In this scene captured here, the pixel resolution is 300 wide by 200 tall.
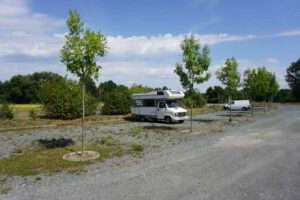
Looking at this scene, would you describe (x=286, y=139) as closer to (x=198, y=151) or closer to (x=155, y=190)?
(x=198, y=151)

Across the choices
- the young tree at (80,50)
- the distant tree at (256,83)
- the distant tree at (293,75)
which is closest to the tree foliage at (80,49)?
the young tree at (80,50)

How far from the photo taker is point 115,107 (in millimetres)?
31609

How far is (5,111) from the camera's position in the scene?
2428 centimetres

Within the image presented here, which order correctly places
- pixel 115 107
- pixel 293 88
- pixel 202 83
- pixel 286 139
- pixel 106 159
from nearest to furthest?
pixel 106 159 < pixel 286 139 < pixel 202 83 < pixel 115 107 < pixel 293 88

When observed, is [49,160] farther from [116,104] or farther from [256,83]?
[256,83]

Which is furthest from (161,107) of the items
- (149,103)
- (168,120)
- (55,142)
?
(55,142)

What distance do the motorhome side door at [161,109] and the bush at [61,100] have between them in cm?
625

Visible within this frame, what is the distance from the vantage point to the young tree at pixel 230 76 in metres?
31.8

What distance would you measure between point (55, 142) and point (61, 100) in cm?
1063

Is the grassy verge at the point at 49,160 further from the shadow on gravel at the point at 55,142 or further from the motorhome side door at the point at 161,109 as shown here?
the motorhome side door at the point at 161,109

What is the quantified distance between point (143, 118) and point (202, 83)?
9.06 m

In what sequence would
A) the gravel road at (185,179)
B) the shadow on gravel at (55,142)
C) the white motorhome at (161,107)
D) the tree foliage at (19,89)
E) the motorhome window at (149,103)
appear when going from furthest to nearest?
the tree foliage at (19,89) < the motorhome window at (149,103) < the white motorhome at (161,107) < the shadow on gravel at (55,142) < the gravel road at (185,179)

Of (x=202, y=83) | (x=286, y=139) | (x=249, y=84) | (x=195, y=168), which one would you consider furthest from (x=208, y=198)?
(x=249, y=84)

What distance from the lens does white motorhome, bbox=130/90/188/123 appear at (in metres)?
26.4
